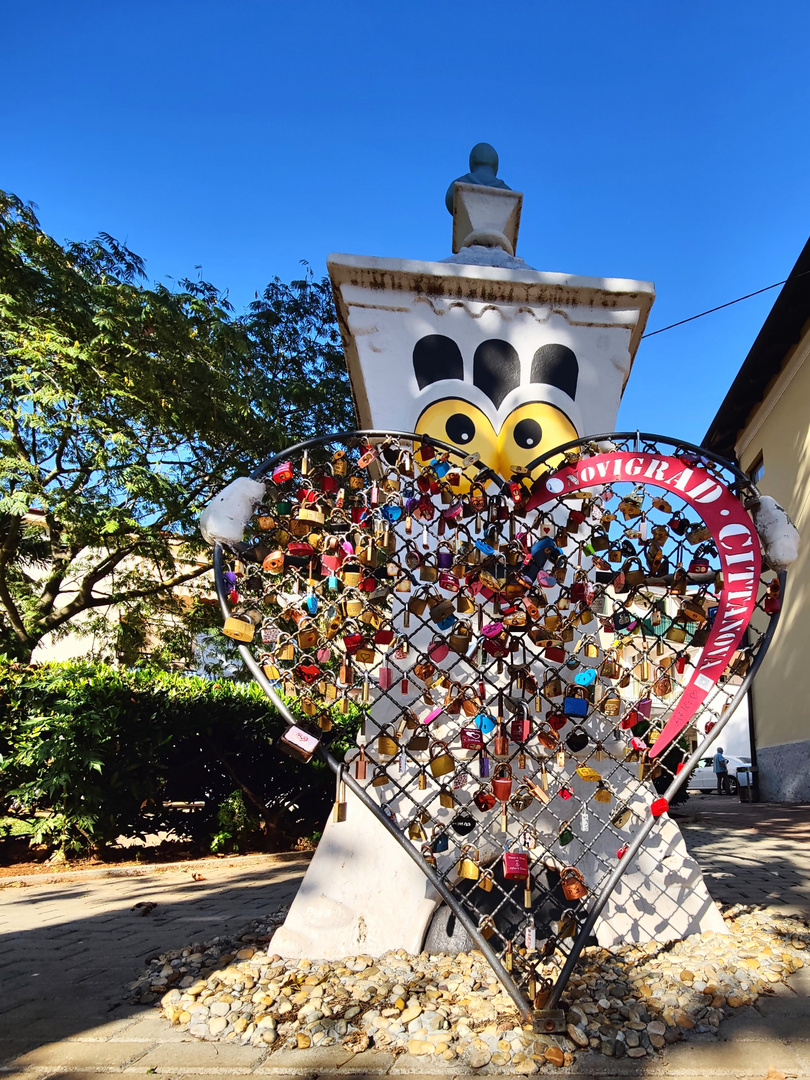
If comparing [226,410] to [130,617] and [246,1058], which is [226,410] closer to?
[130,617]

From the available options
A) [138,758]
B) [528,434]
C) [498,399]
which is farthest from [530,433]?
[138,758]

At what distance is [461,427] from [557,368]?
66 centimetres

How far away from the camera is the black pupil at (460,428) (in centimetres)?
345

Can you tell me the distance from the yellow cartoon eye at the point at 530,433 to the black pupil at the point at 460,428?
153 mm

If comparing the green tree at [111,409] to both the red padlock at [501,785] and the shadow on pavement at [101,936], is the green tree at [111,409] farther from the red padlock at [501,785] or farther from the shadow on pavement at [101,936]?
the red padlock at [501,785]

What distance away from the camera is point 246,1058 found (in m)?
2.02

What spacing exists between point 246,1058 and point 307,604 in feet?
4.59

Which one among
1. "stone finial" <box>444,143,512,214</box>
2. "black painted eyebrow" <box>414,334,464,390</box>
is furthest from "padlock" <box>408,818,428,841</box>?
"stone finial" <box>444,143,512,214</box>

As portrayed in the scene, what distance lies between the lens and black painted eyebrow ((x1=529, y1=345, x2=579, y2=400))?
3.64m

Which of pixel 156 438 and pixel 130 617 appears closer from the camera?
pixel 156 438

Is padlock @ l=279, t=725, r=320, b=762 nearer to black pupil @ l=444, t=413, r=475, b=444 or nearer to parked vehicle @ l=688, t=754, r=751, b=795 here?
black pupil @ l=444, t=413, r=475, b=444

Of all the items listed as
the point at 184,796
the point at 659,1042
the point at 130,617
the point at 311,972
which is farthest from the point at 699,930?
the point at 130,617

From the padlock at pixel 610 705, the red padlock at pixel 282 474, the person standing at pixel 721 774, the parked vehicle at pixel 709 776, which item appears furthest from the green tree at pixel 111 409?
the parked vehicle at pixel 709 776

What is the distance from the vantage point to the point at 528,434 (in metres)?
3.47
